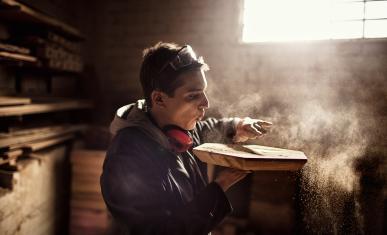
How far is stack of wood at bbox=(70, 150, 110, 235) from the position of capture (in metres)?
4.82

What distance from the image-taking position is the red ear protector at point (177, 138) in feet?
6.97

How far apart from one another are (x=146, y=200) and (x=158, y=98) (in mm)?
765

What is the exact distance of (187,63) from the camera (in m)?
2.08

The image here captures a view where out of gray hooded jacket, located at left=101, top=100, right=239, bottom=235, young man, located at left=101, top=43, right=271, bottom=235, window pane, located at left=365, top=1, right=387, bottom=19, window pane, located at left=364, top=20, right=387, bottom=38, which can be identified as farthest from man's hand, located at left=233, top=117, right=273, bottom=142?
window pane, located at left=365, top=1, right=387, bottom=19

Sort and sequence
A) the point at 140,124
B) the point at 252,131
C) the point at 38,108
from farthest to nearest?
the point at 38,108 < the point at 252,131 < the point at 140,124

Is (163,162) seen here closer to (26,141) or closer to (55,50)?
(26,141)

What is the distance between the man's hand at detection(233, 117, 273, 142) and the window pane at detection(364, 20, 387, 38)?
10.3 ft

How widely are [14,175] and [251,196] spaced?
3537 millimetres

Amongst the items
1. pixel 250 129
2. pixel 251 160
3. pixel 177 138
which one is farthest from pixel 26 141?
pixel 251 160

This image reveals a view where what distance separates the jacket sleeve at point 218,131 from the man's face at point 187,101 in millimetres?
720

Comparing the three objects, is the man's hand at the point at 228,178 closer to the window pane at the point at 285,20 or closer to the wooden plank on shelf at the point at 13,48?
the wooden plank on shelf at the point at 13,48

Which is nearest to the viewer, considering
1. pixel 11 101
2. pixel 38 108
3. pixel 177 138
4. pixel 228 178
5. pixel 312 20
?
pixel 228 178

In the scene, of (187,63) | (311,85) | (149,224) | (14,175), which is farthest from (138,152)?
(311,85)

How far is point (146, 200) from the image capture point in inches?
67.2
